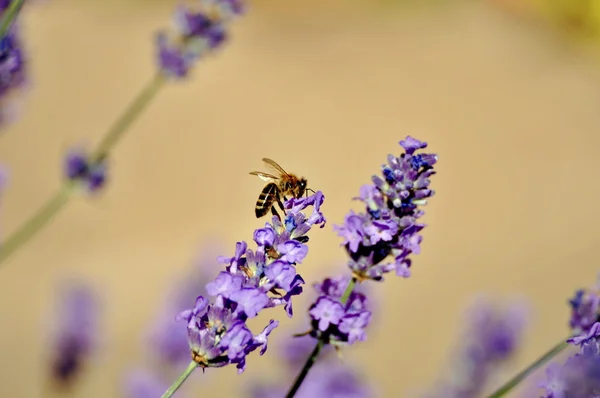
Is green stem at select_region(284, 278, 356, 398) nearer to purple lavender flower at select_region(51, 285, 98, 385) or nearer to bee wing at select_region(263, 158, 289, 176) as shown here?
bee wing at select_region(263, 158, 289, 176)

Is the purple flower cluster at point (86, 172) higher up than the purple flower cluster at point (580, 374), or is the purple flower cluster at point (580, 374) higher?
the purple flower cluster at point (86, 172)

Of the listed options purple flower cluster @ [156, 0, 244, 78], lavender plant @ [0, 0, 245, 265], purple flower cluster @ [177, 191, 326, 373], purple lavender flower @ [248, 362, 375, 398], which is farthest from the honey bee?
purple lavender flower @ [248, 362, 375, 398]

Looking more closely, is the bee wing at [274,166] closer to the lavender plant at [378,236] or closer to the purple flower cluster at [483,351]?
the lavender plant at [378,236]

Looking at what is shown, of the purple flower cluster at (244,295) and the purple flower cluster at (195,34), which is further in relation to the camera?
the purple flower cluster at (195,34)

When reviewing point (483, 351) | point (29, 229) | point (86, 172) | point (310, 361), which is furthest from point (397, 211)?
point (483, 351)

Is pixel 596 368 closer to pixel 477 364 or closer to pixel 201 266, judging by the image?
pixel 477 364

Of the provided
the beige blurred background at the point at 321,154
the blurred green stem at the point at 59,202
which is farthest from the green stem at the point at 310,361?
the beige blurred background at the point at 321,154
